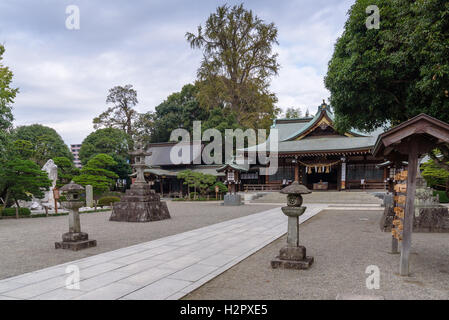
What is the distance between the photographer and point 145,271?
4.94 metres

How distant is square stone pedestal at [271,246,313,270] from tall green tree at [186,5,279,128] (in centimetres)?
2891

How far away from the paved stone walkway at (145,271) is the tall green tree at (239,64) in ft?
89.4

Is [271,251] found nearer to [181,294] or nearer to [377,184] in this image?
[181,294]

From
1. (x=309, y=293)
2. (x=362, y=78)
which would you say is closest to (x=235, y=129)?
(x=362, y=78)

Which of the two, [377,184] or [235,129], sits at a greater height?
[235,129]

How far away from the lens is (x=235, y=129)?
Result: 31422 mm

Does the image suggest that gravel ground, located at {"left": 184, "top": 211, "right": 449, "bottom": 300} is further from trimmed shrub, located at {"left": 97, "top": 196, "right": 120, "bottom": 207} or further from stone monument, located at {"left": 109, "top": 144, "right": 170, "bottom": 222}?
trimmed shrub, located at {"left": 97, "top": 196, "right": 120, "bottom": 207}

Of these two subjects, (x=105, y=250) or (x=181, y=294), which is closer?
(x=181, y=294)

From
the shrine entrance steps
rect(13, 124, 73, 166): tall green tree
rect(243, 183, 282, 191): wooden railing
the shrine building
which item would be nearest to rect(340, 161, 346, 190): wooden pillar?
the shrine building

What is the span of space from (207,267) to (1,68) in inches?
650

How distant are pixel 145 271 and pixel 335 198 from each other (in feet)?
66.6

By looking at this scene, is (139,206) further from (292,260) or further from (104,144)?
(104,144)

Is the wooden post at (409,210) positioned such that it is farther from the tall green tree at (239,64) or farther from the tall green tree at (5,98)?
the tall green tree at (239,64)

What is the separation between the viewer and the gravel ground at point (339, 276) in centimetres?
397
